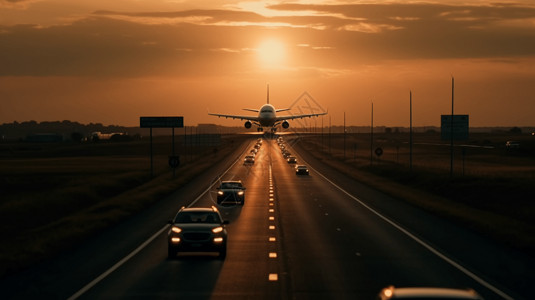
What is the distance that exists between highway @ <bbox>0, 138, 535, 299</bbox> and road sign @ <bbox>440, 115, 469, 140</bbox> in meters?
32.3

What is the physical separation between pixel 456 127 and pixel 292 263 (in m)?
54.6

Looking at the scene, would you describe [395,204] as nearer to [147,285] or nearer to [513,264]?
[513,264]

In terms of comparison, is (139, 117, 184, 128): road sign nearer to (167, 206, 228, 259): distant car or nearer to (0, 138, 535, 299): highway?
(0, 138, 535, 299): highway

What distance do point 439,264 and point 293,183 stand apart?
A: 177 ft

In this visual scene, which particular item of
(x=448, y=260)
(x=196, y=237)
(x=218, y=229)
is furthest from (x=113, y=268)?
(x=448, y=260)

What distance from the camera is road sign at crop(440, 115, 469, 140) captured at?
3008 inches

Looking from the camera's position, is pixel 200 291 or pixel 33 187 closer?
pixel 200 291

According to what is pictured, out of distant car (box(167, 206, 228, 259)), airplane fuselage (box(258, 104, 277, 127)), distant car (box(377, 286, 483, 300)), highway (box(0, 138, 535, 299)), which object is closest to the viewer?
distant car (box(377, 286, 483, 300))

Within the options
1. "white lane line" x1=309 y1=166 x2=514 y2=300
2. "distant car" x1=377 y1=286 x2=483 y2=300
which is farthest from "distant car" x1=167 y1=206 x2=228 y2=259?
"distant car" x1=377 y1=286 x2=483 y2=300

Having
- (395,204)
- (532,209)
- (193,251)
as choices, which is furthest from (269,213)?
(193,251)

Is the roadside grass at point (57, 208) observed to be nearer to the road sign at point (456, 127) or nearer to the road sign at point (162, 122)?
the road sign at point (162, 122)

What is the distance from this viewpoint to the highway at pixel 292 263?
20.4m

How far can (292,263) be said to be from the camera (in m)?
25.6

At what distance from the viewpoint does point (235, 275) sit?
23.1 metres
